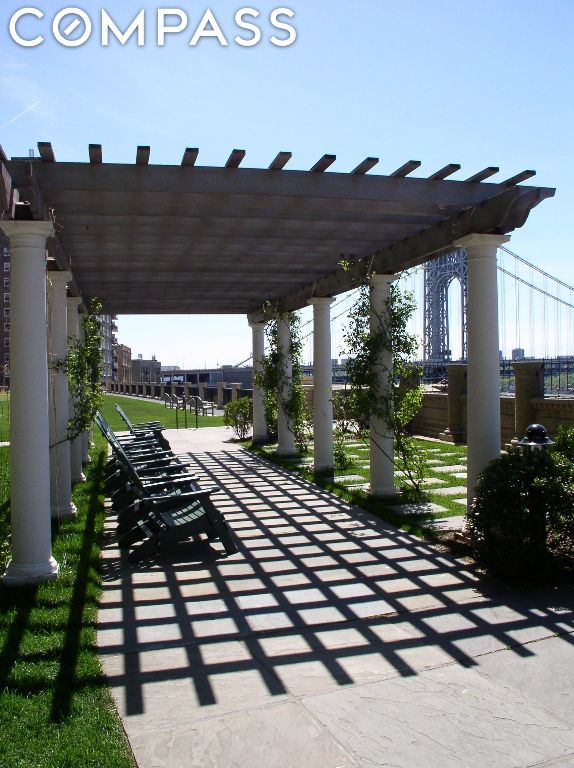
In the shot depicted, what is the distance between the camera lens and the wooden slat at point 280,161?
4.82m

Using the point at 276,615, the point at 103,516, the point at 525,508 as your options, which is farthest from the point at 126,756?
the point at 103,516

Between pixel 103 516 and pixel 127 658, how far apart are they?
11.9ft

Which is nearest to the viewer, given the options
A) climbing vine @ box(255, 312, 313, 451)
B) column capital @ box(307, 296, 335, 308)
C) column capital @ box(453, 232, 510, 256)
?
column capital @ box(453, 232, 510, 256)

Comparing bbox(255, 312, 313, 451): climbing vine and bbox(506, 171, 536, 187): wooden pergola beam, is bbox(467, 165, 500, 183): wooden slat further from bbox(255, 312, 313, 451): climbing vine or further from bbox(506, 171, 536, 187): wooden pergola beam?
bbox(255, 312, 313, 451): climbing vine

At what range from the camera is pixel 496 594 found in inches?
171

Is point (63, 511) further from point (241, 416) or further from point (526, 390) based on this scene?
point (241, 416)

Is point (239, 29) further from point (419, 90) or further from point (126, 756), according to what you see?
point (126, 756)

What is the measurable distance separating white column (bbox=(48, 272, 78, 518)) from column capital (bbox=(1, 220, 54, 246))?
7.34ft

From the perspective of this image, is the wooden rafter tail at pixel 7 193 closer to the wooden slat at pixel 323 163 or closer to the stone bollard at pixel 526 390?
the wooden slat at pixel 323 163

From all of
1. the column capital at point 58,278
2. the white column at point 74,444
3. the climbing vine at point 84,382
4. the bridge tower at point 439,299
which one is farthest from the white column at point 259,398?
the bridge tower at point 439,299

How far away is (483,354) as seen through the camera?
5.61 metres

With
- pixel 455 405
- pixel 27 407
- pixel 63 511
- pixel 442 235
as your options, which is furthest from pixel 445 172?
pixel 455 405

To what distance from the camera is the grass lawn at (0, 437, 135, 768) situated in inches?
100.0

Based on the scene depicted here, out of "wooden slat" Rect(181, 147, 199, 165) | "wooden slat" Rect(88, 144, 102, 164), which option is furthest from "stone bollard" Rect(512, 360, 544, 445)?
"wooden slat" Rect(88, 144, 102, 164)
